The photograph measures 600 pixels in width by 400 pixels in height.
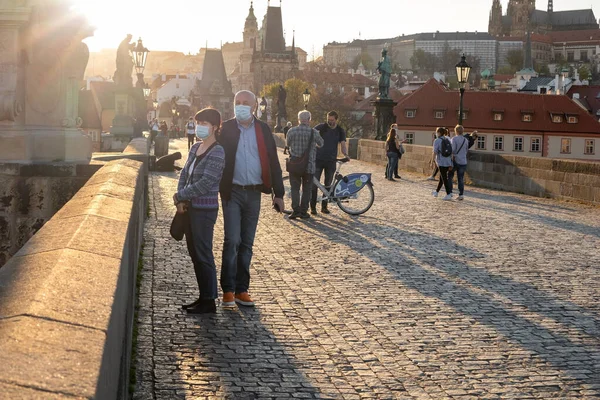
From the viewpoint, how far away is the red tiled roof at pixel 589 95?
4872 inches

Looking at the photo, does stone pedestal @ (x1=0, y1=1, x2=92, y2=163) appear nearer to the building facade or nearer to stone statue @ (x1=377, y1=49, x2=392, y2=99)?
stone statue @ (x1=377, y1=49, x2=392, y2=99)

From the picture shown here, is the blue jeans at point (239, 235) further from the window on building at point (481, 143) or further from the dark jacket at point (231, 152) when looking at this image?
the window on building at point (481, 143)

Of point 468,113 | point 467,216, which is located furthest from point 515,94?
point 467,216

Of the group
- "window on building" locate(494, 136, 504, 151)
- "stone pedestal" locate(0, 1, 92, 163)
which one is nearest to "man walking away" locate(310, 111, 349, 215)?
"stone pedestal" locate(0, 1, 92, 163)

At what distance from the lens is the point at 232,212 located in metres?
8.09

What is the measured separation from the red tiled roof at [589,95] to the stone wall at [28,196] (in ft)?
391

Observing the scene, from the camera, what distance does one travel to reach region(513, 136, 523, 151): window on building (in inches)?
3907

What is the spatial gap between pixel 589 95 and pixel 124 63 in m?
99.8

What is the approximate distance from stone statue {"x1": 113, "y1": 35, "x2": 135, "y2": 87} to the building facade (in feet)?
208

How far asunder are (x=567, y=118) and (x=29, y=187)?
301 ft

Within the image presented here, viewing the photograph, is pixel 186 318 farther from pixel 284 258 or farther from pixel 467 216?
pixel 467 216

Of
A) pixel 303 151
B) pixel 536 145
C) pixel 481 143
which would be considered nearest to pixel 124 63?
pixel 303 151

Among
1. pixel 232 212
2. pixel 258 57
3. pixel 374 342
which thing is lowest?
pixel 374 342

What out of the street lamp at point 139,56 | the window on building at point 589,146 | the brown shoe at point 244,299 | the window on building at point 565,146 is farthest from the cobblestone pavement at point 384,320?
the window on building at point 589,146
